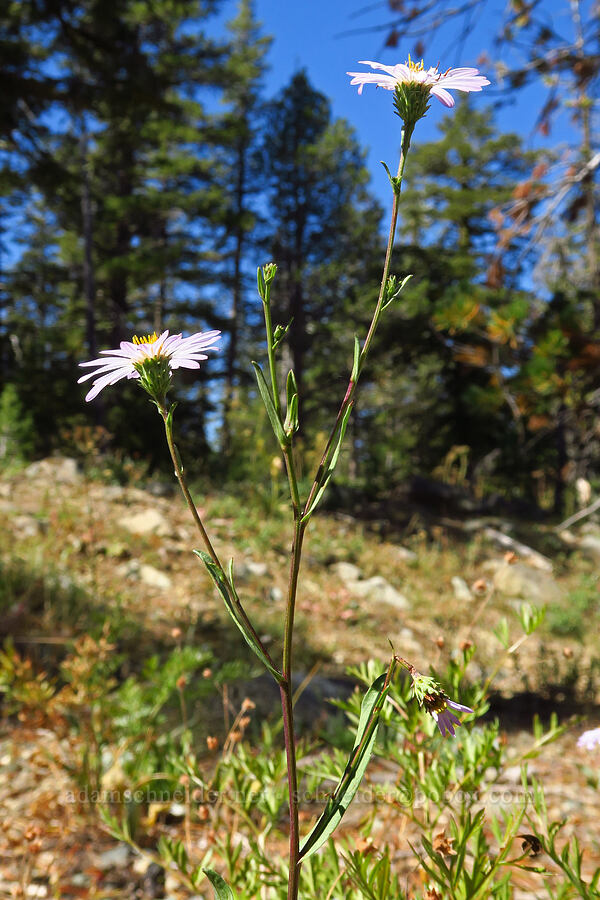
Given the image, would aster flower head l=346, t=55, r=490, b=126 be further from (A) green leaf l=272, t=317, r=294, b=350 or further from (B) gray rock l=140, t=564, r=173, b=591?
(B) gray rock l=140, t=564, r=173, b=591

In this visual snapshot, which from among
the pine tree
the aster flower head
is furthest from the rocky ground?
the pine tree

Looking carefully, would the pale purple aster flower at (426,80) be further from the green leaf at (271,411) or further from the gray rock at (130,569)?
the gray rock at (130,569)

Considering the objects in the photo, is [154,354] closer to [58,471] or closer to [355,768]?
[355,768]

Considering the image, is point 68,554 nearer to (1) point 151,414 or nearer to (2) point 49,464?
(2) point 49,464

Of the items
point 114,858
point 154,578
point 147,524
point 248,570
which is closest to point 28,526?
point 147,524

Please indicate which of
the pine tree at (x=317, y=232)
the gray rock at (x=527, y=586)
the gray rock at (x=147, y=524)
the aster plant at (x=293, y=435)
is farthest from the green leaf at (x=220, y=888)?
the pine tree at (x=317, y=232)

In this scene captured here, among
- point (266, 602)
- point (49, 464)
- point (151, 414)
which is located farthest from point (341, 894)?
point (151, 414)
